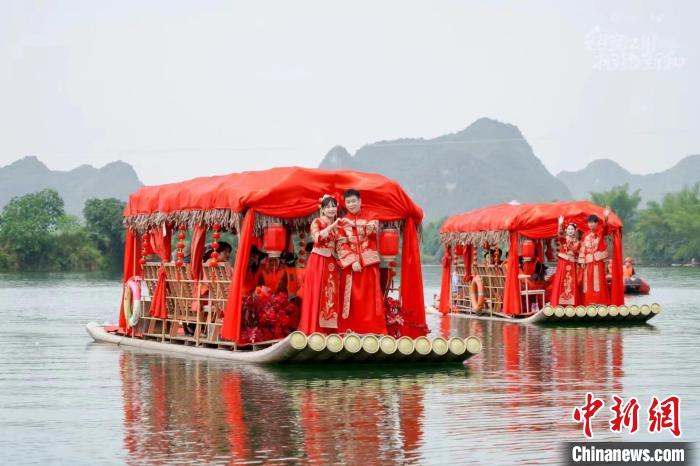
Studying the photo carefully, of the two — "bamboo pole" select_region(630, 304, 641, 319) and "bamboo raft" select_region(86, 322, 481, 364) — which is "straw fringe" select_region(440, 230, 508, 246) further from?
"bamboo raft" select_region(86, 322, 481, 364)

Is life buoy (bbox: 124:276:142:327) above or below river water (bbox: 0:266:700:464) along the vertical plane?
above

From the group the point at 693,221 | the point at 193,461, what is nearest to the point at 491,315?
the point at 193,461

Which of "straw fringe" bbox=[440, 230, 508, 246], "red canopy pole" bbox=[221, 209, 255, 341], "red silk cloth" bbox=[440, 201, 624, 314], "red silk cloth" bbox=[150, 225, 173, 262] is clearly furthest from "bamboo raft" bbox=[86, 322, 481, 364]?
"straw fringe" bbox=[440, 230, 508, 246]

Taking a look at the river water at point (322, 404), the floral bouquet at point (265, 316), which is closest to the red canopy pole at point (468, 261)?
the river water at point (322, 404)

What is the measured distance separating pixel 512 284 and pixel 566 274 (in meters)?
1.40

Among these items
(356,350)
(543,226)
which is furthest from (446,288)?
(356,350)

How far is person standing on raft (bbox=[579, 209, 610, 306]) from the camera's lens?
24.8m

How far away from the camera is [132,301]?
19219 mm

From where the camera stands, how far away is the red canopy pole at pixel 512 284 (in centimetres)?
2570

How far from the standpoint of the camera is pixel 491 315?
27484 mm

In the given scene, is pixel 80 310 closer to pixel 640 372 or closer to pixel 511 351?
pixel 511 351

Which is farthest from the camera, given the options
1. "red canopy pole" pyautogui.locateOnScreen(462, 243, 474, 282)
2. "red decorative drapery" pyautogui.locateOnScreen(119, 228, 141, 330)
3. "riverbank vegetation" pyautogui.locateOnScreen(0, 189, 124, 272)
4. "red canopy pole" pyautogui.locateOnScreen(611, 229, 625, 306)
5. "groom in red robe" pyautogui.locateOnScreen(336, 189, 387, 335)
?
"riverbank vegetation" pyautogui.locateOnScreen(0, 189, 124, 272)

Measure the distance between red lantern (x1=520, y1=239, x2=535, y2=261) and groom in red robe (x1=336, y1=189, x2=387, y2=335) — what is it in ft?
35.5

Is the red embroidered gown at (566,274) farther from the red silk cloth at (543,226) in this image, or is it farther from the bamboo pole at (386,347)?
the bamboo pole at (386,347)
